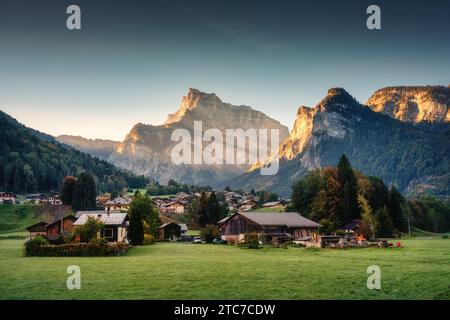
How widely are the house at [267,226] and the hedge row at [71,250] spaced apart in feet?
109

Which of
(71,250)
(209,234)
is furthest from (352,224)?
(71,250)

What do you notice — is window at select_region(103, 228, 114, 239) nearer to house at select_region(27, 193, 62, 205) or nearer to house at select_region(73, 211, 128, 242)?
house at select_region(73, 211, 128, 242)

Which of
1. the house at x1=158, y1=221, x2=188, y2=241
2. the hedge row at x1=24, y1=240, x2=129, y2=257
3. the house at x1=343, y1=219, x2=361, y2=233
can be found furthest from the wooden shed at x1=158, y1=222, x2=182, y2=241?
the hedge row at x1=24, y1=240, x2=129, y2=257

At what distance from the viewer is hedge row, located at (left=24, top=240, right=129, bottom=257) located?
164ft

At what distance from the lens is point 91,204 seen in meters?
154

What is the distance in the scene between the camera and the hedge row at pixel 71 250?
50094 mm

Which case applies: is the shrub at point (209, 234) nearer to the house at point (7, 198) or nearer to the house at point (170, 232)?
the house at point (170, 232)

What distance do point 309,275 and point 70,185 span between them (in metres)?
138

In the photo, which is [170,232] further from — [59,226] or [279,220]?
[279,220]

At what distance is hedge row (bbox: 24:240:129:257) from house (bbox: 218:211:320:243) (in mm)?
33252

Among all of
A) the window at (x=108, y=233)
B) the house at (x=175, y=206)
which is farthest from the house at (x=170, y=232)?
the house at (x=175, y=206)
